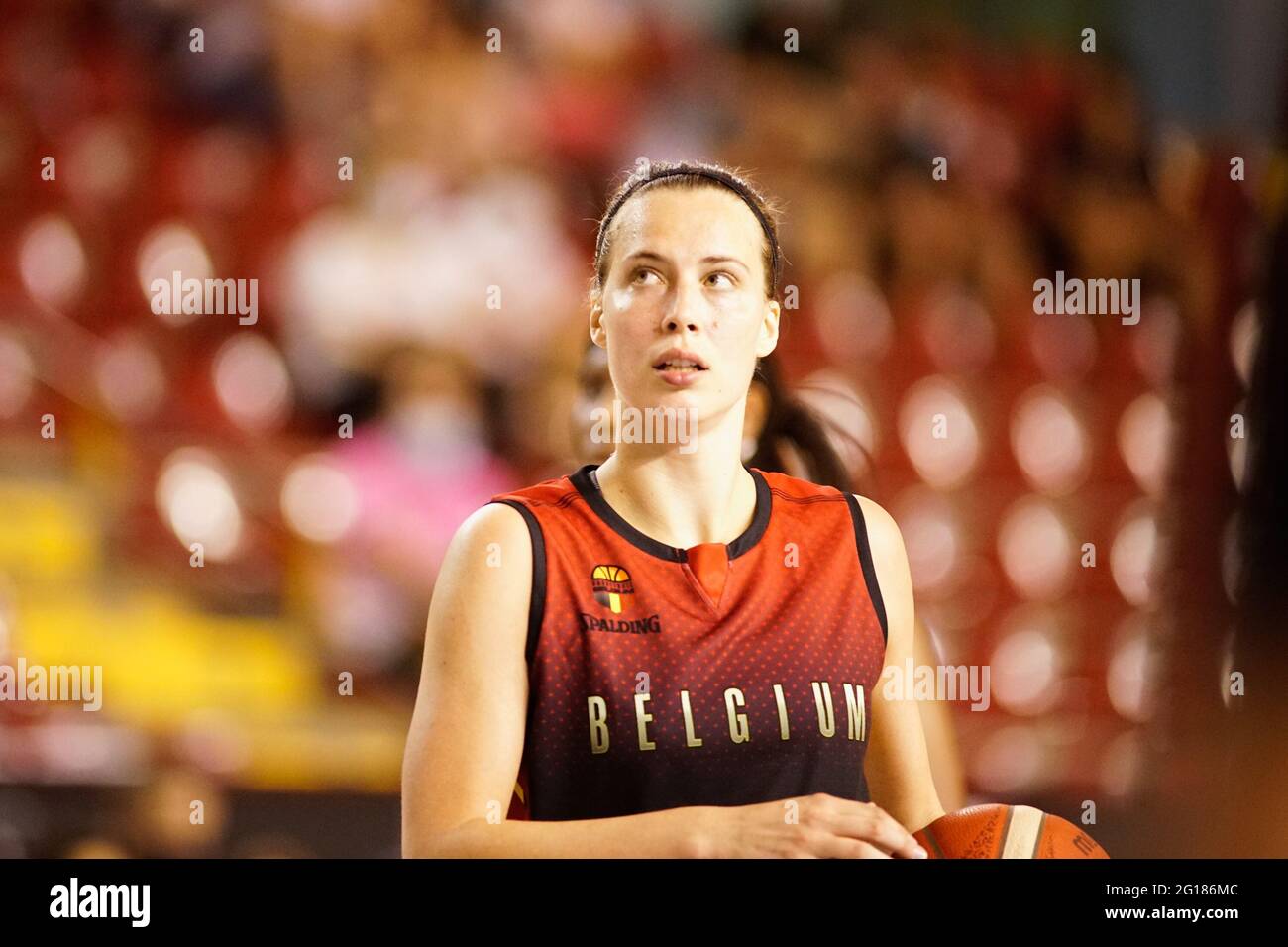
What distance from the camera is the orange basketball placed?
102 cm

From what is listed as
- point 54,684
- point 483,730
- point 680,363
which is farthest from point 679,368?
point 54,684

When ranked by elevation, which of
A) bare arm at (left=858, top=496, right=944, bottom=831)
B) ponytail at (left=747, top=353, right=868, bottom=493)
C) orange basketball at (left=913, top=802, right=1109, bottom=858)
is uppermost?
ponytail at (left=747, top=353, right=868, bottom=493)

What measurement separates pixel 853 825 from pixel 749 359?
0.38m

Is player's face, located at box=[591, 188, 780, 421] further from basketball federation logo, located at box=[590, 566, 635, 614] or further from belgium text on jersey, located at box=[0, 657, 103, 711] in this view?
belgium text on jersey, located at box=[0, 657, 103, 711]

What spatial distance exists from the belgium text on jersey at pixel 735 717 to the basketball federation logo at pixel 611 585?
74mm

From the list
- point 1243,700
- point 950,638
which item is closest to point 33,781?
point 950,638

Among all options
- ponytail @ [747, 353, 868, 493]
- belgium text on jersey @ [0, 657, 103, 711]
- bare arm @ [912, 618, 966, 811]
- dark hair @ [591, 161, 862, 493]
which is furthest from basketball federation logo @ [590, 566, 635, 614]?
belgium text on jersey @ [0, 657, 103, 711]

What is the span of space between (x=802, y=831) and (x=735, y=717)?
104 mm

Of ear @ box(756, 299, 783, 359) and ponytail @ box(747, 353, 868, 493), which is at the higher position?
ear @ box(756, 299, 783, 359)

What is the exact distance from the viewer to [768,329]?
41.9 inches

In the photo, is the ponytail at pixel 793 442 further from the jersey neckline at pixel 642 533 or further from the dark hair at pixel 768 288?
the jersey neckline at pixel 642 533

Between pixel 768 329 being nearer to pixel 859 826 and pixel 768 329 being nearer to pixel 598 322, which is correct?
pixel 598 322
